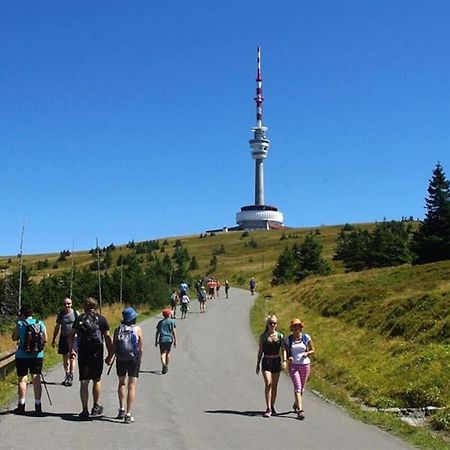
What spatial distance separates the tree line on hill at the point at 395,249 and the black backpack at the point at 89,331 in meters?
42.3

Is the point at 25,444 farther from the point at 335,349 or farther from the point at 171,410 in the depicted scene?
the point at 335,349

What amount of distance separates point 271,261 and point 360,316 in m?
90.4

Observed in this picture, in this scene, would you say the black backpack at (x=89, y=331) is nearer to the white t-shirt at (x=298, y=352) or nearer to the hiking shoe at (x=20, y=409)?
the hiking shoe at (x=20, y=409)

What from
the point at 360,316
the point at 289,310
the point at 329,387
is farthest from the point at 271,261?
the point at 329,387

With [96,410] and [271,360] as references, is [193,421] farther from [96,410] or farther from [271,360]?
[271,360]

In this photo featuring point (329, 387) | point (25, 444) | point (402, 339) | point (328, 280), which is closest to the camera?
point (25, 444)

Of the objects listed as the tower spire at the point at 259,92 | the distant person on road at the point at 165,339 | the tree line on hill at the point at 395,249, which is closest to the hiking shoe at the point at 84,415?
the distant person on road at the point at 165,339

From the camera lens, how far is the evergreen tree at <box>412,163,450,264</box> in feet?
163

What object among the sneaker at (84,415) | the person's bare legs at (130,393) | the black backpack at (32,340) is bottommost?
the sneaker at (84,415)

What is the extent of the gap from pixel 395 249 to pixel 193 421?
52.7 metres

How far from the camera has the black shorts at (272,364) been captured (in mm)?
11625

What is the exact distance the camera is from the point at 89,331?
33.9 feet

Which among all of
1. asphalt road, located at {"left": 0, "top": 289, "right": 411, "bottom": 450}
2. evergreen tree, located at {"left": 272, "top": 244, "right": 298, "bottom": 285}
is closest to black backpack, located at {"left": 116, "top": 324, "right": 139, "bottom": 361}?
asphalt road, located at {"left": 0, "top": 289, "right": 411, "bottom": 450}

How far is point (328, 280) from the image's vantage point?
44.5 metres
